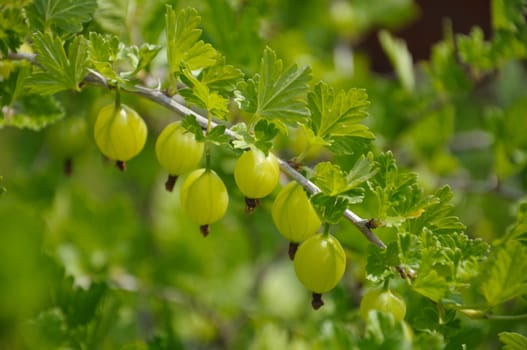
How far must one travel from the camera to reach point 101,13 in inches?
27.3

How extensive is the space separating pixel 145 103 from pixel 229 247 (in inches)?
12.1

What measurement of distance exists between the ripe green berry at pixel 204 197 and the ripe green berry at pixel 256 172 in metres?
0.03

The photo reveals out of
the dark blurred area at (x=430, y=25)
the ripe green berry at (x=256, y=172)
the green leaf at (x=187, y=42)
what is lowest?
the dark blurred area at (x=430, y=25)

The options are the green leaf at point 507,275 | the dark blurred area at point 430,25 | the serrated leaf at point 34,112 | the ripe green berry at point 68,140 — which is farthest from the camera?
the dark blurred area at point 430,25

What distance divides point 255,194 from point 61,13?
23 centimetres

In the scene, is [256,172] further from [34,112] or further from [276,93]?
[34,112]

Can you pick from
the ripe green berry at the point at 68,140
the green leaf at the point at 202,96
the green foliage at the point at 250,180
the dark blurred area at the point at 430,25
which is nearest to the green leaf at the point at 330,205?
the green foliage at the point at 250,180

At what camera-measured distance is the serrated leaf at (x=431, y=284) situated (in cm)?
49

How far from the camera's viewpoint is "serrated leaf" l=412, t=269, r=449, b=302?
49cm

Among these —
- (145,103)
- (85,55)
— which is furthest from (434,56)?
(85,55)

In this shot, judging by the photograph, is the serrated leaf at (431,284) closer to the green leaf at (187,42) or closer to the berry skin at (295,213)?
the berry skin at (295,213)

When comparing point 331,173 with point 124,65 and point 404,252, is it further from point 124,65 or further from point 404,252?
point 124,65

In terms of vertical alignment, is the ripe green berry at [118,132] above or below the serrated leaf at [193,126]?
below

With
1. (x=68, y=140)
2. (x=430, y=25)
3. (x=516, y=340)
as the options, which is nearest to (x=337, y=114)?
(x=516, y=340)
